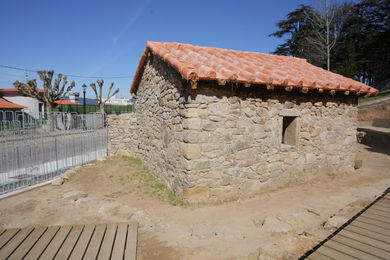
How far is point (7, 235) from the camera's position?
142 inches

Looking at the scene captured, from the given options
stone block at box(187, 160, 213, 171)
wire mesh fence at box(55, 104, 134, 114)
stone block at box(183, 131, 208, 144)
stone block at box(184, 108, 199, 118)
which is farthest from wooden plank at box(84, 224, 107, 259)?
wire mesh fence at box(55, 104, 134, 114)

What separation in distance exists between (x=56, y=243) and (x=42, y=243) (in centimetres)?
21

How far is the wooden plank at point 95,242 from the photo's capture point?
3051 millimetres

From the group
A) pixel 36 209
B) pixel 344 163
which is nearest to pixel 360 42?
pixel 344 163

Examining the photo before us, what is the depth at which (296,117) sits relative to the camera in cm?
584

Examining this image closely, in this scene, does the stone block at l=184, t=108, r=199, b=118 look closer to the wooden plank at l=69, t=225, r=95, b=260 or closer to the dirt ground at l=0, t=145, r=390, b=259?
the dirt ground at l=0, t=145, r=390, b=259

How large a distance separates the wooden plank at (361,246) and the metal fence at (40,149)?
6.89 meters

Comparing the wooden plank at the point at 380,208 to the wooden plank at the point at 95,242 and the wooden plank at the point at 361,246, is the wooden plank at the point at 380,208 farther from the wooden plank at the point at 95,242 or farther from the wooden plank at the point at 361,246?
the wooden plank at the point at 95,242

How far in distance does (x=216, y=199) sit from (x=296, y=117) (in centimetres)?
290

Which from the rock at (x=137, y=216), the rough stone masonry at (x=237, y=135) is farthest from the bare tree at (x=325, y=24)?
the rock at (x=137, y=216)

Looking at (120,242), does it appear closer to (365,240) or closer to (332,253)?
(332,253)

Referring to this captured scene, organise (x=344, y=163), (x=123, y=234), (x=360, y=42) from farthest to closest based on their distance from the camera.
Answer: (x=360, y=42)
(x=344, y=163)
(x=123, y=234)

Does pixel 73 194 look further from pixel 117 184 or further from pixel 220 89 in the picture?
pixel 220 89

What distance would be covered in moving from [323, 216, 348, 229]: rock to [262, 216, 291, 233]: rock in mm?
581
